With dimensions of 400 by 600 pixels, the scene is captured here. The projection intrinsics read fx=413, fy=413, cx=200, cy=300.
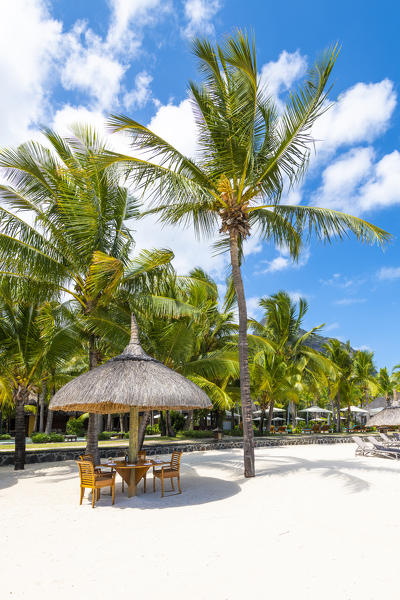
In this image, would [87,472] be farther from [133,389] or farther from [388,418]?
[388,418]

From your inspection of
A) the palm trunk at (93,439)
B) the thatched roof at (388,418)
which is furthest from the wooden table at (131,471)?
the thatched roof at (388,418)

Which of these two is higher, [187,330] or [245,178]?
[245,178]

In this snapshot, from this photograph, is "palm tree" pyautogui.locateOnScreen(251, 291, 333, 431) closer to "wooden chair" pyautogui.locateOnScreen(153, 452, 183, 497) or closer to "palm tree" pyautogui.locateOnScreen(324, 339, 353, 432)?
"palm tree" pyautogui.locateOnScreen(324, 339, 353, 432)

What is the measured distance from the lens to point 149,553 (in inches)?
173

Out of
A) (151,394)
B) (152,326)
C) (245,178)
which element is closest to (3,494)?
(151,394)

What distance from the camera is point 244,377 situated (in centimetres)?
904

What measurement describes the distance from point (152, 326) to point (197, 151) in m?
5.28

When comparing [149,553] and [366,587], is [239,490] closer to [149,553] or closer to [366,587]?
[149,553]

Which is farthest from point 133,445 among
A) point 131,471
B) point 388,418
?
point 388,418

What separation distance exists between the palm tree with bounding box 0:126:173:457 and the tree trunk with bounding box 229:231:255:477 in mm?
1688

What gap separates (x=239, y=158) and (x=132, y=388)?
541 centimetres

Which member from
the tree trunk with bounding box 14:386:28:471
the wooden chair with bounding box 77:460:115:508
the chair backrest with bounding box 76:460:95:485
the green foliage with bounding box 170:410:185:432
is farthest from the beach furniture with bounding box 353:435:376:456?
the green foliage with bounding box 170:410:185:432

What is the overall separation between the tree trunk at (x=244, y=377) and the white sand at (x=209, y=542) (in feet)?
2.33

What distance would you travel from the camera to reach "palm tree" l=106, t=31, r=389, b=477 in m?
8.34
